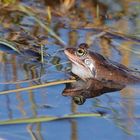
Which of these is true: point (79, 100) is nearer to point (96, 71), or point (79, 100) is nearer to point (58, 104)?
point (58, 104)

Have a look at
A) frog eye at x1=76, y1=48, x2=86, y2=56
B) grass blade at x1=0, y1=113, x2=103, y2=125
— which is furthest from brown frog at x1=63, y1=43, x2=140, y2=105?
grass blade at x1=0, y1=113, x2=103, y2=125

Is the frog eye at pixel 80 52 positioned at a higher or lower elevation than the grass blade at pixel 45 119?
higher

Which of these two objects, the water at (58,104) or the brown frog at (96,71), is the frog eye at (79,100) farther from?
the brown frog at (96,71)

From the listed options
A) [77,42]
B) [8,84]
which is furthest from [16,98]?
[77,42]

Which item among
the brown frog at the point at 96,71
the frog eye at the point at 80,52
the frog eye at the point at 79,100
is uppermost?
the frog eye at the point at 80,52

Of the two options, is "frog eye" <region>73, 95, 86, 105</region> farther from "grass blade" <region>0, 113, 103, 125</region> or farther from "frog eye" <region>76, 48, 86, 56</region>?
"frog eye" <region>76, 48, 86, 56</region>

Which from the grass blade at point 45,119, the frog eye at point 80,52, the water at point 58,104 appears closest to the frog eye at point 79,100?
the water at point 58,104

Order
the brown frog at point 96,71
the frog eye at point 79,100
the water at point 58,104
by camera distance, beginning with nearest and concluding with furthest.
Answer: the water at point 58,104 < the frog eye at point 79,100 < the brown frog at point 96,71

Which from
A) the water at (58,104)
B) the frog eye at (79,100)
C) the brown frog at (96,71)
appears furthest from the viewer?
the brown frog at (96,71)
